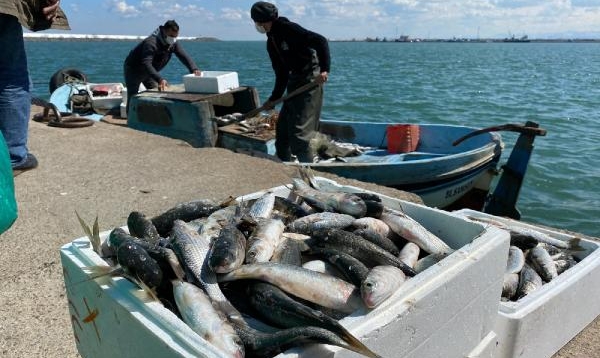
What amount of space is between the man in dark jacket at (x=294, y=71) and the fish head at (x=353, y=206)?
4.76 m

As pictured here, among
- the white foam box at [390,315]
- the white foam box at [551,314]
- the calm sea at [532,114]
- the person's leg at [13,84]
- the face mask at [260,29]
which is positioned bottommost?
the calm sea at [532,114]

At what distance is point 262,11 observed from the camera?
7113 mm

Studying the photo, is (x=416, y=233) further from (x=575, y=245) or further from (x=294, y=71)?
(x=294, y=71)

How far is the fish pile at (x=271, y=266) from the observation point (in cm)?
177

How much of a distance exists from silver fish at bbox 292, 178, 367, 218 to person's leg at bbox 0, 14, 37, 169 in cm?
322

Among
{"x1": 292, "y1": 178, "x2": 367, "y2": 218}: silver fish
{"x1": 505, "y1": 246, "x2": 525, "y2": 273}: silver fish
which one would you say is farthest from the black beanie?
{"x1": 505, "y1": 246, "x2": 525, "y2": 273}: silver fish

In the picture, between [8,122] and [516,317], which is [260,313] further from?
[8,122]

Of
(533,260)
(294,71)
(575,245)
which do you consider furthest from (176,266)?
(294,71)

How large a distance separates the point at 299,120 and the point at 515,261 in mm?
4875

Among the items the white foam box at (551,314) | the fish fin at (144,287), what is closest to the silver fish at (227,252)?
the fish fin at (144,287)

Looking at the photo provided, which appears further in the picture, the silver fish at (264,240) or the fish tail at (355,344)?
the silver fish at (264,240)

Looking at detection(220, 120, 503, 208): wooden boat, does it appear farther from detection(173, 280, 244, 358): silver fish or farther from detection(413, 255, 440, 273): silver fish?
detection(173, 280, 244, 358): silver fish

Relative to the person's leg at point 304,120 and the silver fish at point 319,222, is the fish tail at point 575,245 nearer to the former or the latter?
the silver fish at point 319,222

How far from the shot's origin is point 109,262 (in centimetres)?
227
